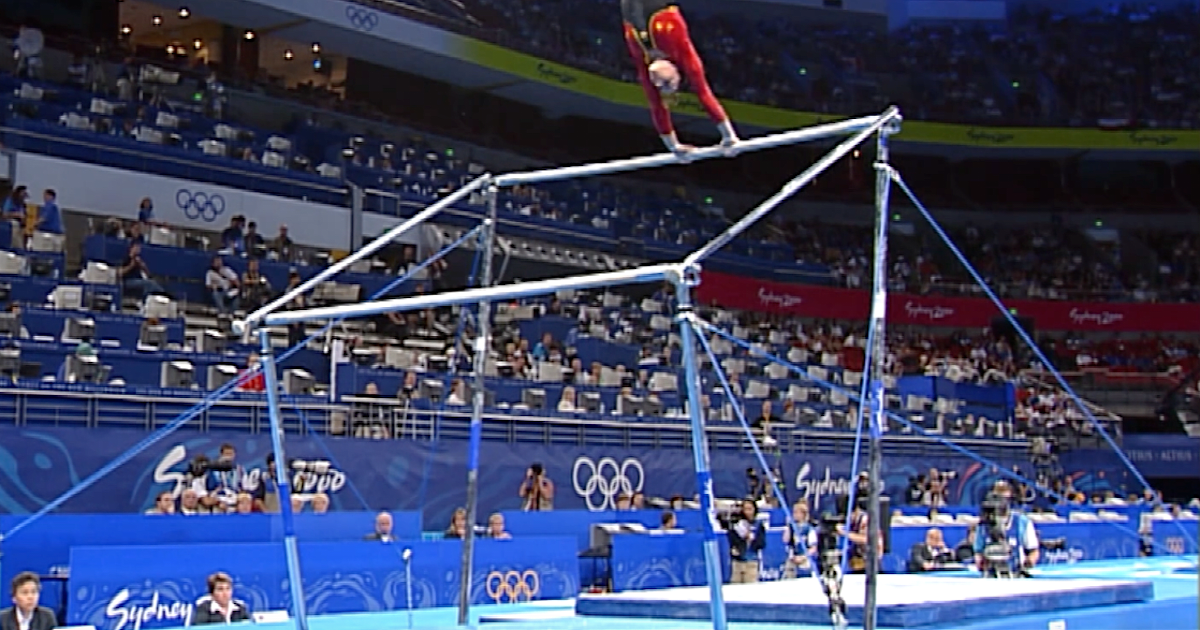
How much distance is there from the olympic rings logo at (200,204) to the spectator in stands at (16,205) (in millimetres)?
4259

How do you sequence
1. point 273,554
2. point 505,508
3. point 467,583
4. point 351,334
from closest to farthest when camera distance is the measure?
point 467,583 < point 273,554 < point 505,508 < point 351,334

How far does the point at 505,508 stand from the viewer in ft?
59.7

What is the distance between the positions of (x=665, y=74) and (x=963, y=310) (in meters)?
32.0

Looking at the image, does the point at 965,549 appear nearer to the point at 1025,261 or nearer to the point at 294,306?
the point at 294,306

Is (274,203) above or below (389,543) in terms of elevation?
above

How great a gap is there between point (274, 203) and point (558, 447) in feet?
30.2

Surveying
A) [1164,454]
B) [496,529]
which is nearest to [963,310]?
[1164,454]

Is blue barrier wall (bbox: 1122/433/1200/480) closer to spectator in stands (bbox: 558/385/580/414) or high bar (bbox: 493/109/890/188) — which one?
spectator in stands (bbox: 558/385/580/414)

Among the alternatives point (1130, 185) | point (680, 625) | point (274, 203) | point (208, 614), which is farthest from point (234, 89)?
point (1130, 185)

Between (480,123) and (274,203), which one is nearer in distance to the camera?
(274,203)

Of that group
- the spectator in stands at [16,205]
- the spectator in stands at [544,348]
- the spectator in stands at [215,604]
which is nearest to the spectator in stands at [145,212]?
the spectator in stands at [16,205]

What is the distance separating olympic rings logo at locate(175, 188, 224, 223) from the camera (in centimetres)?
2388

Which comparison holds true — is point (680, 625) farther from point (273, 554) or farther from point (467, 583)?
point (273, 554)

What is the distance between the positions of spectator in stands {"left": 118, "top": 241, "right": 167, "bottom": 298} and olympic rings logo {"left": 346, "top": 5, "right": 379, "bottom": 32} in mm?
10509
